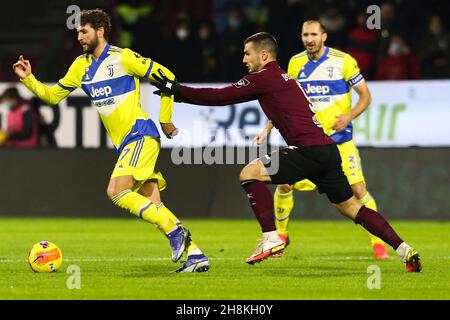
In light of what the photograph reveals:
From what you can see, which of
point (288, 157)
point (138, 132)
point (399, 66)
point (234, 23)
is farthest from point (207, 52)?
point (288, 157)

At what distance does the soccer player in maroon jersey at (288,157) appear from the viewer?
1026 centimetres

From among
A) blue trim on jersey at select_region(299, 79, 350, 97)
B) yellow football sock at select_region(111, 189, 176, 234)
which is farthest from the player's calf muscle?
blue trim on jersey at select_region(299, 79, 350, 97)

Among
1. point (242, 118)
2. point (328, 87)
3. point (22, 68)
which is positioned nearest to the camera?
point (22, 68)

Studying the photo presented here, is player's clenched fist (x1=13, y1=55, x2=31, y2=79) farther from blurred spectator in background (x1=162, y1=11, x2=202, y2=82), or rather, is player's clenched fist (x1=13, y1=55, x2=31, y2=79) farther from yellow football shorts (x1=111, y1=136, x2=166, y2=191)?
blurred spectator in background (x1=162, y1=11, x2=202, y2=82)

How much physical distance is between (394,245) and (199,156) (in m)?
8.41

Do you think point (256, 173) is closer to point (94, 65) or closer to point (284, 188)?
point (94, 65)

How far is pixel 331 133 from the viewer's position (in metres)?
12.5

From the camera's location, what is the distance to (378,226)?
10359mm

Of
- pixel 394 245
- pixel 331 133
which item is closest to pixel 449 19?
pixel 331 133

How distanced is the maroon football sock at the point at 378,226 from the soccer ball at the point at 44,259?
8.91 feet

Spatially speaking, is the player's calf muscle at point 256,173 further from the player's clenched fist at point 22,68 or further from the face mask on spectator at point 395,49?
the face mask on spectator at point 395,49

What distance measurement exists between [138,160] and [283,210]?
2914mm

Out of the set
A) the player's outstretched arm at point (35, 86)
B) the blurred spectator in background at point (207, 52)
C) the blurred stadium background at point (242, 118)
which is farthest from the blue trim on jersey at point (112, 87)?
the blurred spectator in background at point (207, 52)
